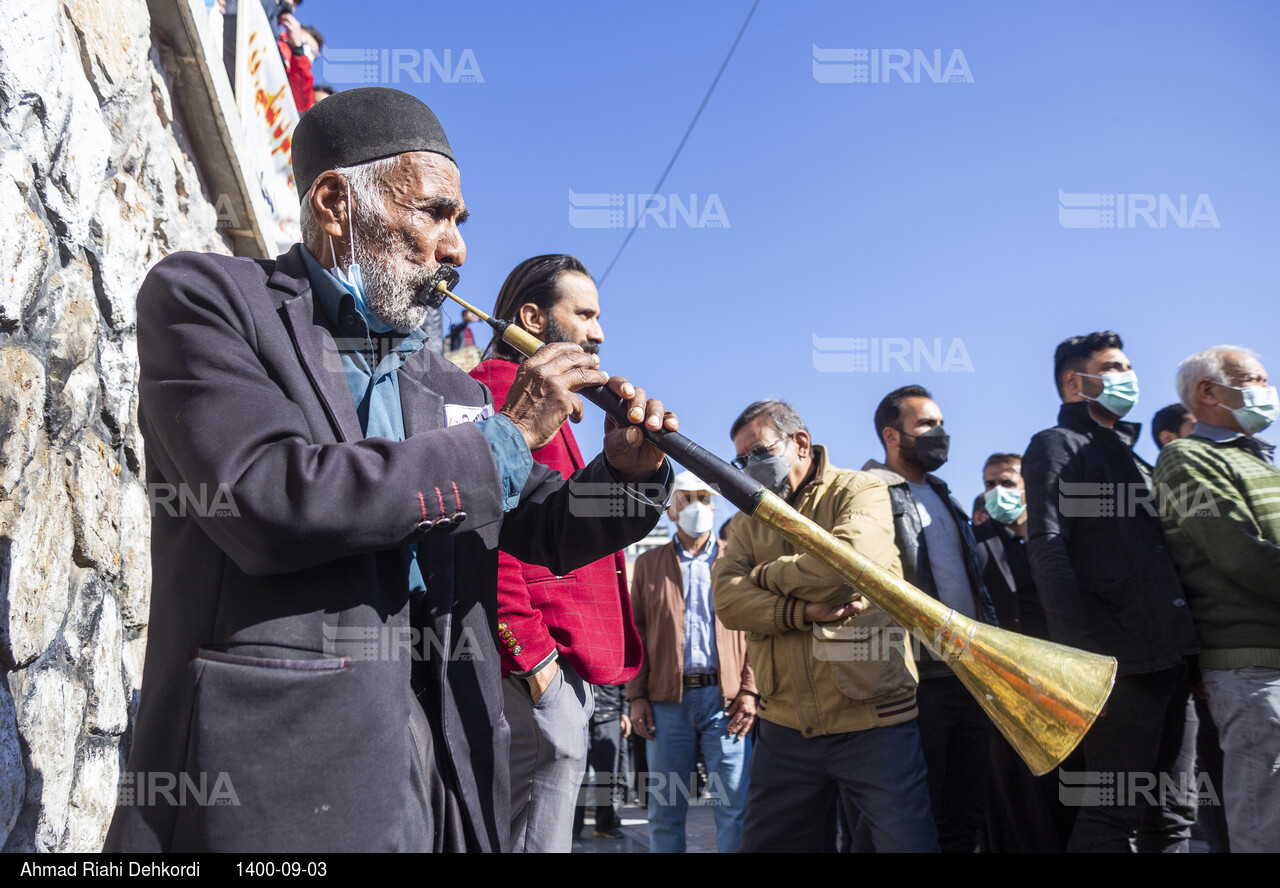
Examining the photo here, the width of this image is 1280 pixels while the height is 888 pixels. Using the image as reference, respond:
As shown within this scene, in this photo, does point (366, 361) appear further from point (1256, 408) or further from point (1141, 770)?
point (1256, 408)

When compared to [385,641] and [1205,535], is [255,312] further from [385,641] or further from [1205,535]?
[1205,535]

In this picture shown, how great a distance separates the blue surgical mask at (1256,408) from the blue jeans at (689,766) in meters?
2.95

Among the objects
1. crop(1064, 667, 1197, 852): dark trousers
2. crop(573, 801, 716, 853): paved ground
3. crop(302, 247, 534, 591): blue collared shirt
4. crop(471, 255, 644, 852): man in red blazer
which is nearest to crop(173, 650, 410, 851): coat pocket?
crop(302, 247, 534, 591): blue collared shirt

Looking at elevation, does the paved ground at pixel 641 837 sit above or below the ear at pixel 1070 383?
below

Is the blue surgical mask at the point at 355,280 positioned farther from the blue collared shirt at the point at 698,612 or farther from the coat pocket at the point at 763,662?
the blue collared shirt at the point at 698,612

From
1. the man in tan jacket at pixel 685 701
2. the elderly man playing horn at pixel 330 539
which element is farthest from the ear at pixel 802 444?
the elderly man playing horn at pixel 330 539

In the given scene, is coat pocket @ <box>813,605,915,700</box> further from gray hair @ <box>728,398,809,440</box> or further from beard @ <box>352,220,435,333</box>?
beard @ <box>352,220,435,333</box>

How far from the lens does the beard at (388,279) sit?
183 centimetres

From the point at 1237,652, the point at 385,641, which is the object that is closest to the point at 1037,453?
the point at 1237,652

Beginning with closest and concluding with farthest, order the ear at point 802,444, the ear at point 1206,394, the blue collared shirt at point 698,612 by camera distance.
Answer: the ear at point 1206,394 → the ear at point 802,444 → the blue collared shirt at point 698,612

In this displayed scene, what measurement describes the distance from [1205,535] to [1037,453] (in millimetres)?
751

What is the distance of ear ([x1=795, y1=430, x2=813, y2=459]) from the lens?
160 inches

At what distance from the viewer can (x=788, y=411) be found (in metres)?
4.08

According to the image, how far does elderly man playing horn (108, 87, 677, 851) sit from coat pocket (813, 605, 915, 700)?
1964 millimetres
